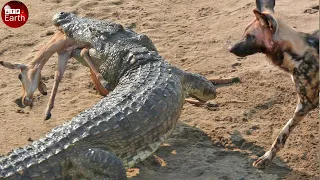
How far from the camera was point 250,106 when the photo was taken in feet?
23.1

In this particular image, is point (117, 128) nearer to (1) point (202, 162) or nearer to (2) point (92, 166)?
(2) point (92, 166)

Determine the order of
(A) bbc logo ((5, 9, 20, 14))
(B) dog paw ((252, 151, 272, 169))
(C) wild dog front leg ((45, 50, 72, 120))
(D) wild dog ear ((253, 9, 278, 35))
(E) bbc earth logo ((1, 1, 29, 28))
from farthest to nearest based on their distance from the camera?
(A) bbc logo ((5, 9, 20, 14)), (E) bbc earth logo ((1, 1, 29, 28)), (C) wild dog front leg ((45, 50, 72, 120)), (B) dog paw ((252, 151, 272, 169)), (D) wild dog ear ((253, 9, 278, 35))

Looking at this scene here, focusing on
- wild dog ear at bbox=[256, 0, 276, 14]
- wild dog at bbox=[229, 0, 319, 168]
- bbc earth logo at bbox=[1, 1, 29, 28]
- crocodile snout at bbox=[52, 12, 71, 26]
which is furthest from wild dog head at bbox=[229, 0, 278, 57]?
bbc earth logo at bbox=[1, 1, 29, 28]

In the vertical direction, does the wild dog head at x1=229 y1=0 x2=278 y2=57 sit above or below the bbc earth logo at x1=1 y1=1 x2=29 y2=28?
above

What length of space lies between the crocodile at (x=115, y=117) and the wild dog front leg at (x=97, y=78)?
6 centimetres

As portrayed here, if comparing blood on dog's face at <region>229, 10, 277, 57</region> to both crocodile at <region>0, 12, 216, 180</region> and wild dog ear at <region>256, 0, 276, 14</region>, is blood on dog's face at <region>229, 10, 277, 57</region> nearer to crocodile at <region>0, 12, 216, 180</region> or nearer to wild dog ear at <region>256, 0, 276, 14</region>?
wild dog ear at <region>256, 0, 276, 14</region>

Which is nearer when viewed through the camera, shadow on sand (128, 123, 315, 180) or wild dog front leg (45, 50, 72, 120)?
shadow on sand (128, 123, 315, 180)

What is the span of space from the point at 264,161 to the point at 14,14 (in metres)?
5.40

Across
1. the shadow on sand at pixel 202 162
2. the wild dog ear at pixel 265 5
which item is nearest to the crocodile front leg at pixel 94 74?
the shadow on sand at pixel 202 162

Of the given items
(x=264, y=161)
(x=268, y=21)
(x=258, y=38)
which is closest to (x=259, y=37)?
(x=258, y=38)

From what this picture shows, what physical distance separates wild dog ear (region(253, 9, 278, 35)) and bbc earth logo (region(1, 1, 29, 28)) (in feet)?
16.6

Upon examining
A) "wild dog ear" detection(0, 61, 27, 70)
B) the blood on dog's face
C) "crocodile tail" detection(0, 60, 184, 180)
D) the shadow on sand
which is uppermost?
the blood on dog's face

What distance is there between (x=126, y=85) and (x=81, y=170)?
1302 millimetres

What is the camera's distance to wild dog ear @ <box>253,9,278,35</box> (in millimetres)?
5160
